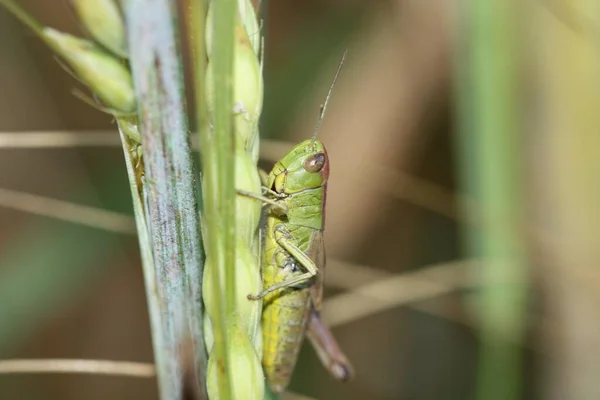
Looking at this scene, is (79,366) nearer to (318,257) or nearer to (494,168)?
(318,257)

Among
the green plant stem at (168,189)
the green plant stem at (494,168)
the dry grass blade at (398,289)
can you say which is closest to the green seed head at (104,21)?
the green plant stem at (168,189)

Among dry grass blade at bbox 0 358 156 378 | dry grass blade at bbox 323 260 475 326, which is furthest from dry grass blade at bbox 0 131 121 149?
dry grass blade at bbox 323 260 475 326

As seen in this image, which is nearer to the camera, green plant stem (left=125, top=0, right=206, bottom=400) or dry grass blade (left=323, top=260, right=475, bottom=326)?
green plant stem (left=125, top=0, right=206, bottom=400)

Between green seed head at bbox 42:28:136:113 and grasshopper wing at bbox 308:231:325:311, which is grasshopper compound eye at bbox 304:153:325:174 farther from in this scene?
green seed head at bbox 42:28:136:113

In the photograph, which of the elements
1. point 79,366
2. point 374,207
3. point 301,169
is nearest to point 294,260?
point 301,169

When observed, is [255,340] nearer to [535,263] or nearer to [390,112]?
[535,263]

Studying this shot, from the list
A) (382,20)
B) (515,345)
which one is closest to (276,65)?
(382,20)
